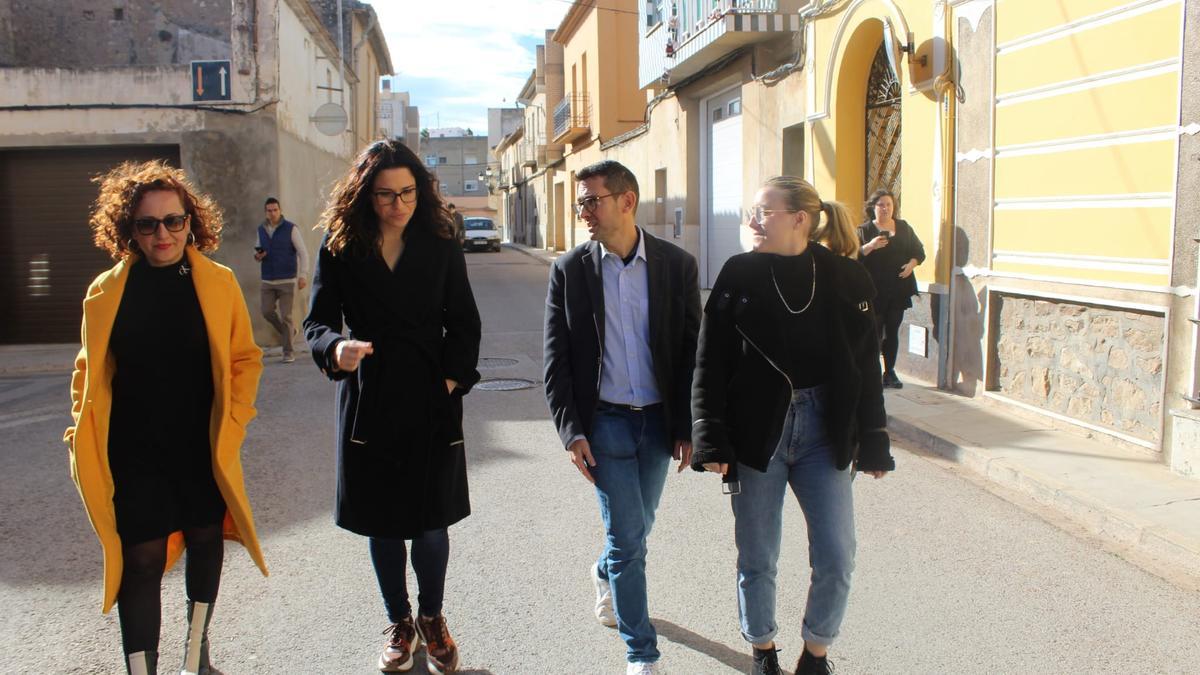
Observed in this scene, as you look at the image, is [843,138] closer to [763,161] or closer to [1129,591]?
[763,161]

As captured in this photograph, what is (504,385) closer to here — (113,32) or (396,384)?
(396,384)

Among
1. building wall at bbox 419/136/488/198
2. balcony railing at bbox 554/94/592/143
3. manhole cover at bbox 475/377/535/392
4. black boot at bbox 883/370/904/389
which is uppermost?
building wall at bbox 419/136/488/198

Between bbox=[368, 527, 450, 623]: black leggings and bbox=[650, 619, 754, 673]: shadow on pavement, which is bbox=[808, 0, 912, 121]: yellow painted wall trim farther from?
bbox=[368, 527, 450, 623]: black leggings

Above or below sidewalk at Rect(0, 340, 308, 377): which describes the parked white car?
above

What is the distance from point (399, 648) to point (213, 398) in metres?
1.06

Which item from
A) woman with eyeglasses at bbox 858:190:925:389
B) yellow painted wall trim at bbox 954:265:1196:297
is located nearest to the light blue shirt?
yellow painted wall trim at bbox 954:265:1196:297

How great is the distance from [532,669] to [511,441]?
12.3 ft

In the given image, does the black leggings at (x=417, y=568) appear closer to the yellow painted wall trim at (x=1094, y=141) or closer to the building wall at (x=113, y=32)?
the yellow painted wall trim at (x=1094, y=141)

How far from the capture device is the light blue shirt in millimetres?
3320

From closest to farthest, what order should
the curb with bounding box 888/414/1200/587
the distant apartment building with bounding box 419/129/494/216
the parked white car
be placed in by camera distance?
1. the curb with bounding box 888/414/1200/587
2. the parked white car
3. the distant apartment building with bounding box 419/129/494/216

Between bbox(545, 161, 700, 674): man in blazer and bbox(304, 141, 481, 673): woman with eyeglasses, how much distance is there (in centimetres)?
36

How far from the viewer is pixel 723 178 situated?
16859 millimetres

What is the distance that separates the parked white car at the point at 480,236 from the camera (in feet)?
134

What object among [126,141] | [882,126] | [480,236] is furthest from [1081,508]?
[480,236]
